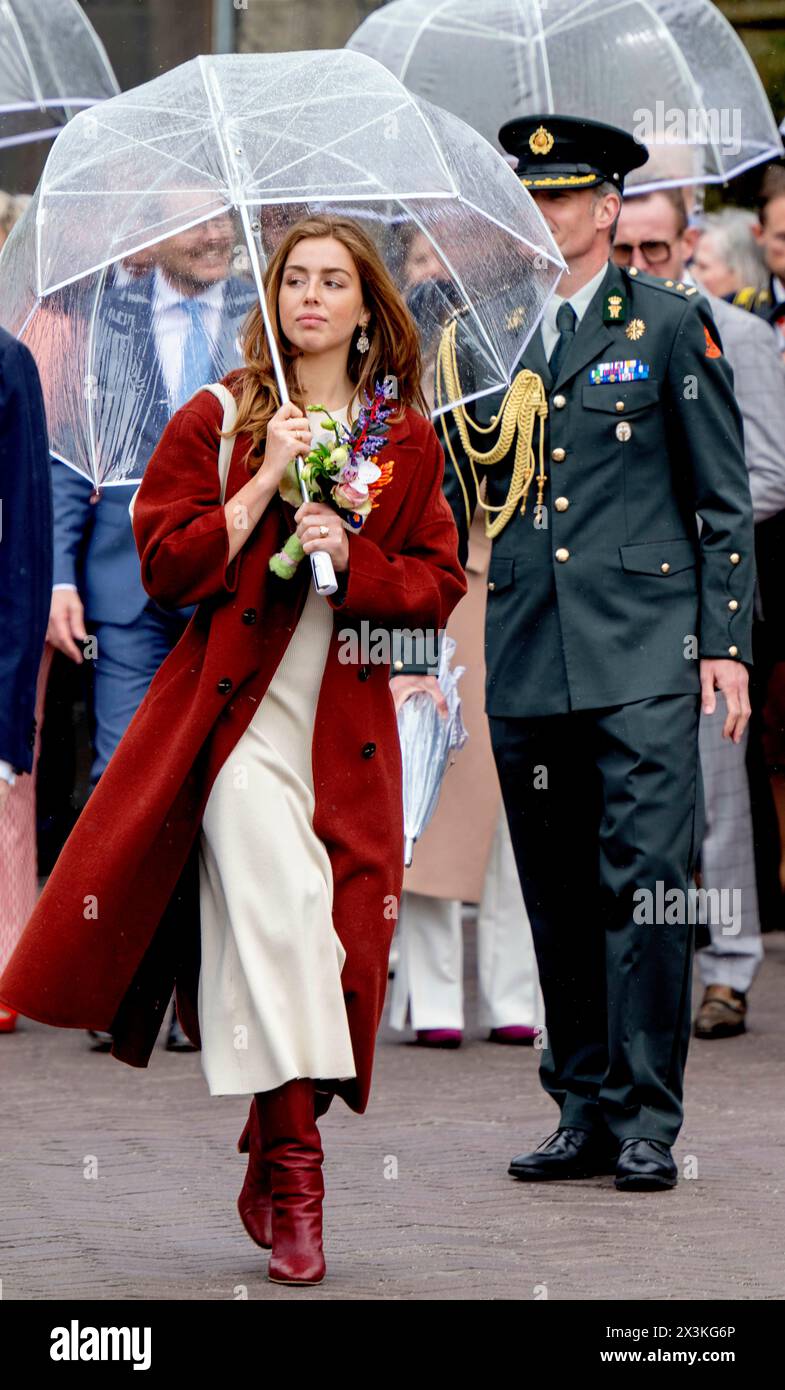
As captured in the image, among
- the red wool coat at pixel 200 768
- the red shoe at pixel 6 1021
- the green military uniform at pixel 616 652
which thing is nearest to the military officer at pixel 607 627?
the green military uniform at pixel 616 652

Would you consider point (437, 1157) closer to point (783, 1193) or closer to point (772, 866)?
point (783, 1193)

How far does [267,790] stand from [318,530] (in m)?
0.49

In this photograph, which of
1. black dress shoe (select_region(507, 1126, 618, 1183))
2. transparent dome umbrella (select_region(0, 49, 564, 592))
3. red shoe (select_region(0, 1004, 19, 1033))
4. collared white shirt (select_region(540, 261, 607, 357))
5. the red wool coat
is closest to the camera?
the red wool coat

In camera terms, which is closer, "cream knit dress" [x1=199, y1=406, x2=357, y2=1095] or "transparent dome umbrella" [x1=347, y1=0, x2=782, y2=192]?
"cream knit dress" [x1=199, y1=406, x2=357, y2=1095]

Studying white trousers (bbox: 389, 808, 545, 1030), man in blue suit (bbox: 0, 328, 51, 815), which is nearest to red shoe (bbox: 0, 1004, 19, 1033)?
white trousers (bbox: 389, 808, 545, 1030)

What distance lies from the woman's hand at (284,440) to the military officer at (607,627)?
930 millimetres

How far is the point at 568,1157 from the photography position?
586 cm

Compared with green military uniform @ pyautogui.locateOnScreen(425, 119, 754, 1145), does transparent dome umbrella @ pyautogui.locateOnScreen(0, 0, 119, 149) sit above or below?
above

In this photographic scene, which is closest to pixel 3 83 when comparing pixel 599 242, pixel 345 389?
pixel 599 242

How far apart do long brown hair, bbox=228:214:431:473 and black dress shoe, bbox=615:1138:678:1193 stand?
1.75 metres

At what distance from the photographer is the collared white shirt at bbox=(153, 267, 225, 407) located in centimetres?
520

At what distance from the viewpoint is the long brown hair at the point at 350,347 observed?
15.9ft

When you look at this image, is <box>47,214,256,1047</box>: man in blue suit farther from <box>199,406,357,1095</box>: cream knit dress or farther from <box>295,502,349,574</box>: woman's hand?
<box>295,502,349,574</box>: woman's hand

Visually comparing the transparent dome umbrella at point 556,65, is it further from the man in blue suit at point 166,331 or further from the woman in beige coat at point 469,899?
the man in blue suit at point 166,331
